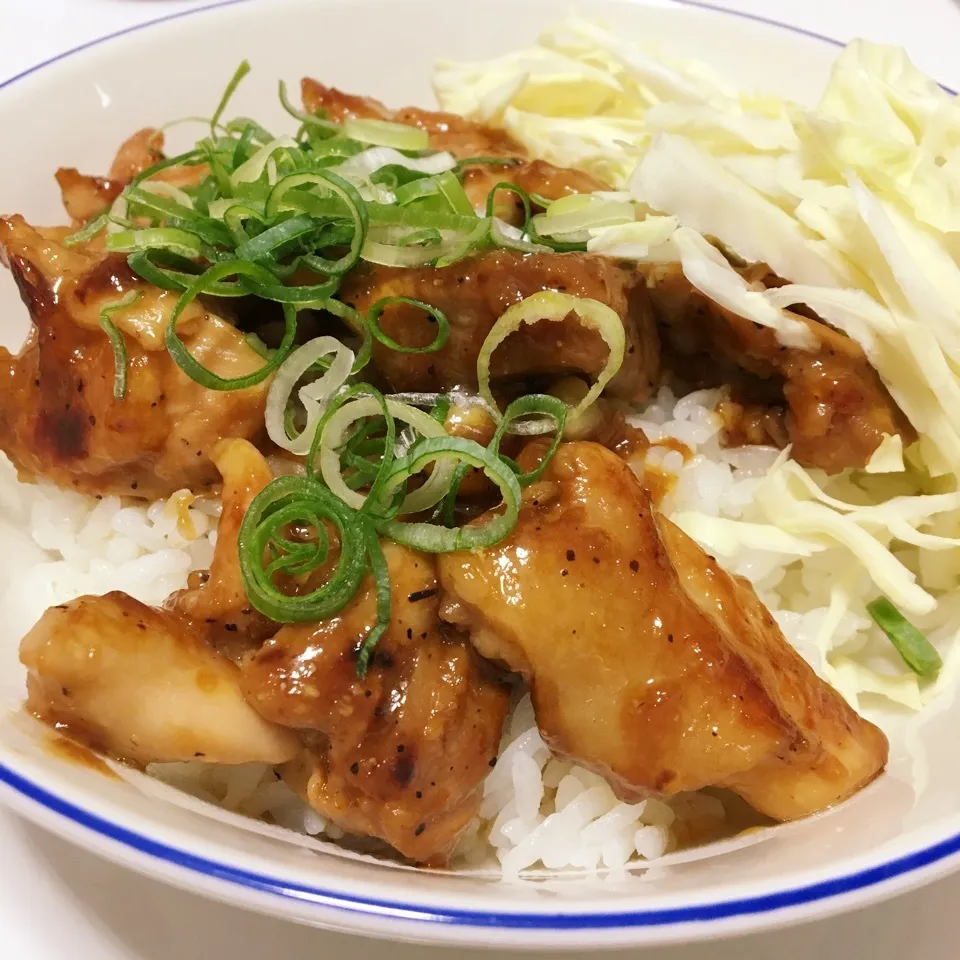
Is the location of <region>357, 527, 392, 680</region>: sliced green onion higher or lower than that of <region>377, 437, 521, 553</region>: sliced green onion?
lower

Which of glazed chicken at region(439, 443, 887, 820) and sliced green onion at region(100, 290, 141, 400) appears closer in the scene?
glazed chicken at region(439, 443, 887, 820)

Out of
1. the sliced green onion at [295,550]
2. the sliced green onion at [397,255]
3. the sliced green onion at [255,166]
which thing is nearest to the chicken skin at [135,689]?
the sliced green onion at [295,550]

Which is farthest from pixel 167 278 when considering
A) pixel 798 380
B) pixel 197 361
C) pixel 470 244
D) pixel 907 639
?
pixel 907 639

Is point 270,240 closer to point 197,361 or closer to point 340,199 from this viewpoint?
point 340,199

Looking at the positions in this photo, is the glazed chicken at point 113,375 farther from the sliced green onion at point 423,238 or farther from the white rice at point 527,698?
the sliced green onion at point 423,238

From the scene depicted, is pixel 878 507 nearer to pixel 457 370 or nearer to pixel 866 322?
pixel 866 322

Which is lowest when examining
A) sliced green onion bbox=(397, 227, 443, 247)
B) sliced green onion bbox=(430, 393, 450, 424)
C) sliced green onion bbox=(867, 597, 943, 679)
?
sliced green onion bbox=(867, 597, 943, 679)

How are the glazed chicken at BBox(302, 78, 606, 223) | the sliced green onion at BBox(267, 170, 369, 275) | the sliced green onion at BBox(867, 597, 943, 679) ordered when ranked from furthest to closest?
1. the glazed chicken at BBox(302, 78, 606, 223)
2. the sliced green onion at BBox(867, 597, 943, 679)
3. the sliced green onion at BBox(267, 170, 369, 275)

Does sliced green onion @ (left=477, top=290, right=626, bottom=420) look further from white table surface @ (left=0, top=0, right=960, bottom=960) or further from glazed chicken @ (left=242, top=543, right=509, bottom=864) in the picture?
white table surface @ (left=0, top=0, right=960, bottom=960)

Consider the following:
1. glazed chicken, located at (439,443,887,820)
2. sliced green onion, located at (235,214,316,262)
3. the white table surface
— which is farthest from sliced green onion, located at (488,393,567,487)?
the white table surface
